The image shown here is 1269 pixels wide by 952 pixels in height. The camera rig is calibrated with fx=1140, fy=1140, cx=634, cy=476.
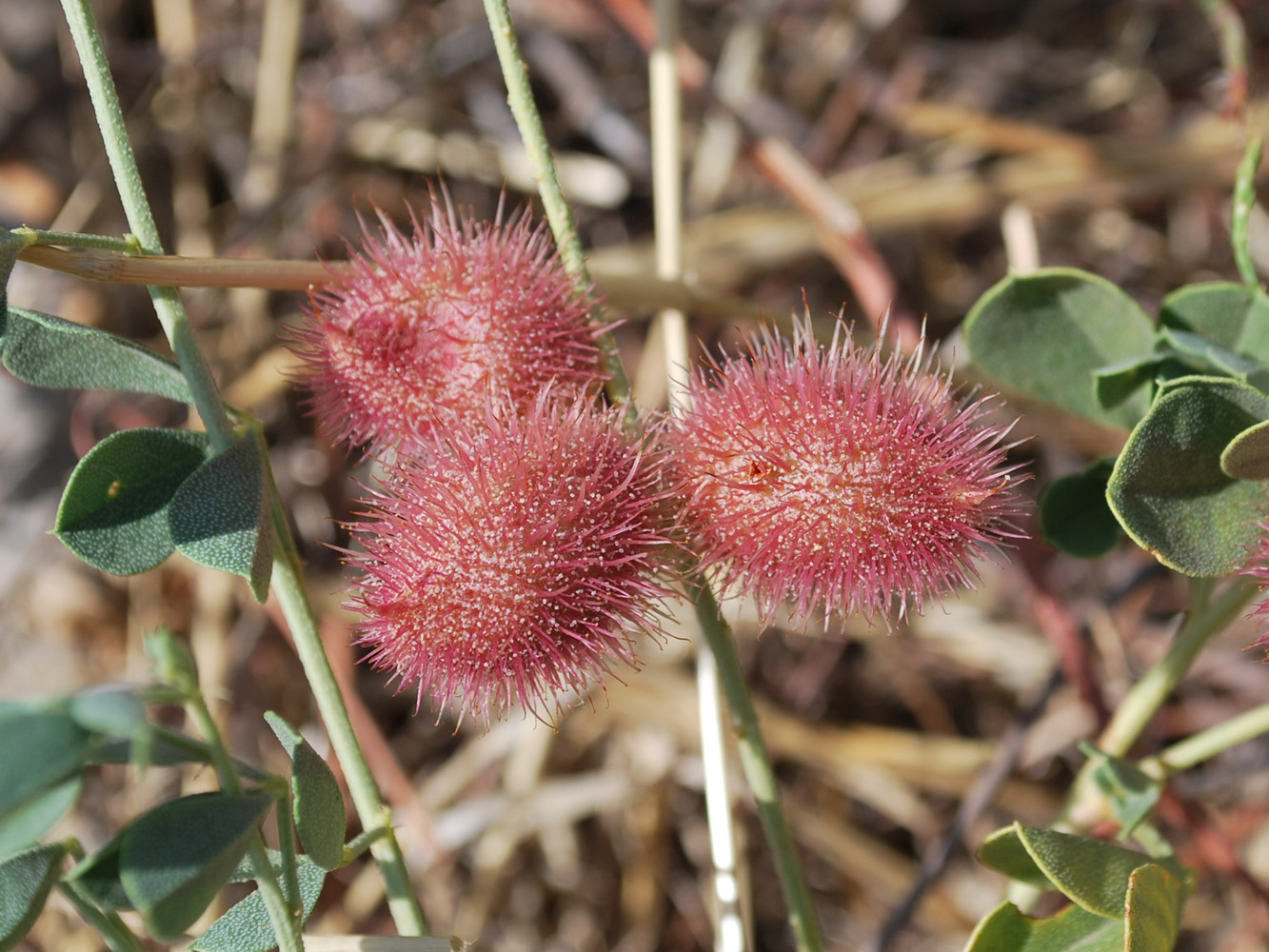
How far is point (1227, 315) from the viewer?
→ 1.23 m

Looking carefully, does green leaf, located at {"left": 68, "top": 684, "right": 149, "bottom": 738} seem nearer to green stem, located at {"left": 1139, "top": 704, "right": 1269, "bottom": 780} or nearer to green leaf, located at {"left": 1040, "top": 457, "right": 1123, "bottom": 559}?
green leaf, located at {"left": 1040, "top": 457, "right": 1123, "bottom": 559}

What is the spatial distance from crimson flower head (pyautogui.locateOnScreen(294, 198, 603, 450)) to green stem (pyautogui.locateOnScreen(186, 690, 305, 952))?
0.31 metres

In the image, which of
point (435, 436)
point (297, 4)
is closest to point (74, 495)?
point (435, 436)

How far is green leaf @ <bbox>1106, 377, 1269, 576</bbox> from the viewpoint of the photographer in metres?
0.97

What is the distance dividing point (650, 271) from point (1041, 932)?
4.51 feet

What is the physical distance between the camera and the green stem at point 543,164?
41.7 inches

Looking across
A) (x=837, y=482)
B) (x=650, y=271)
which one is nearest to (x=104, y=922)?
(x=837, y=482)

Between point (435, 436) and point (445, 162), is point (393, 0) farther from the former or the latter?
point (435, 436)

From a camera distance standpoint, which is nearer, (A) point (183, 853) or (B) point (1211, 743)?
(A) point (183, 853)

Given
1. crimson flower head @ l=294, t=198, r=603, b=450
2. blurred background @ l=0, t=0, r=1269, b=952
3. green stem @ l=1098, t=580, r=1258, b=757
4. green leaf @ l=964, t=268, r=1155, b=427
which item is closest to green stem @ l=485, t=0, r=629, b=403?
crimson flower head @ l=294, t=198, r=603, b=450

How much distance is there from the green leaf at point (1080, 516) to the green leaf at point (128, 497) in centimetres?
87

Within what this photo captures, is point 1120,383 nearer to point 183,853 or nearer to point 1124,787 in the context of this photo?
point 1124,787

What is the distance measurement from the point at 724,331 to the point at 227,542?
163 cm

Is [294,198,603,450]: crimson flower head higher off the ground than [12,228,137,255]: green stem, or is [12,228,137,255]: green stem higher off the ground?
[12,228,137,255]: green stem
